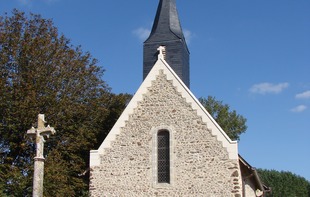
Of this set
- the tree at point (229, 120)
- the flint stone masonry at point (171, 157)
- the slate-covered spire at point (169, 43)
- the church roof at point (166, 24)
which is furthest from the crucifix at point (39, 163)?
the tree at point (229, 120)

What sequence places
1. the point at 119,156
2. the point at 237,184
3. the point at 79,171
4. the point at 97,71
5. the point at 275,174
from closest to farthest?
the point at 237,184 → the point at 119,156 → the point at 79,171 → the point at 97,71 → the point at 275,174

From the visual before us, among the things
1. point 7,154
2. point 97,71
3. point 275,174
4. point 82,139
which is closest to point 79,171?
point 82,139

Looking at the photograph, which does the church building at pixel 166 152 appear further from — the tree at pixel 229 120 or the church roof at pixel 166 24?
the tree at pixel 229 120

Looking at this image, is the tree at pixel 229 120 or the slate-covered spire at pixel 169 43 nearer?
the slate-covered spire at pixel 169 43

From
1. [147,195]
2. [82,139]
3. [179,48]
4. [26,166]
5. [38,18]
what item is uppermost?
[38,18]

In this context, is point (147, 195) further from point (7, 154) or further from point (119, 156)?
point (7, 154)

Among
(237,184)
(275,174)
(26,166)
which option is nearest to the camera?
(237,184)

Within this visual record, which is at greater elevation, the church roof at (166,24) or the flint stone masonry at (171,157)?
the church roof at (166,24)

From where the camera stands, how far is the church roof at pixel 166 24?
20.7m

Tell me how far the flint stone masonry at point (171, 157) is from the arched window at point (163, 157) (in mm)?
224

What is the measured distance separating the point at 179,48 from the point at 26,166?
7.92m

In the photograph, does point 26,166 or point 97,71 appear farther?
point 97,71

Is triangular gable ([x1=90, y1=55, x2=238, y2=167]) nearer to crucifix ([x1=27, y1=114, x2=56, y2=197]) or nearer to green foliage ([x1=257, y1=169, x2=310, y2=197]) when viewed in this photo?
crucifix ([x1=27, y1=114, x2=56, y2=197])

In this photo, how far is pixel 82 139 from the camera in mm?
20453
